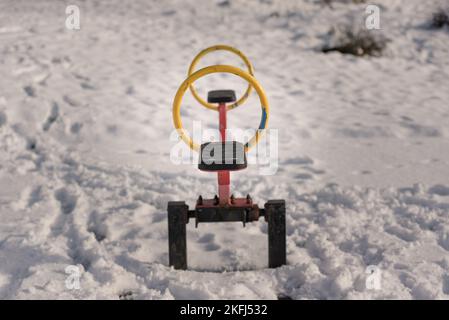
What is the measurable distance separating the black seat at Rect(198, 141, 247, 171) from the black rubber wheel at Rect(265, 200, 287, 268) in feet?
1.01

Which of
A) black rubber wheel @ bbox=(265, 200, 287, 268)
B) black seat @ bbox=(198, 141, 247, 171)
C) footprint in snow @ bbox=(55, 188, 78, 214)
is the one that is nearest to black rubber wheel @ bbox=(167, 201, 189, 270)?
black seat @ bbox=(198, 141, 247, 171)

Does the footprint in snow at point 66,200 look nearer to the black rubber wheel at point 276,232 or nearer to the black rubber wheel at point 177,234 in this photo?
the black rubber wheel at point 177,234

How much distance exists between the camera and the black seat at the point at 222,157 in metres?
2.70

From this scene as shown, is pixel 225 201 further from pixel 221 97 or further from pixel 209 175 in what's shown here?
pixel 209 175

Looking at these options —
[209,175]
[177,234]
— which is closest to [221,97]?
[177,234]

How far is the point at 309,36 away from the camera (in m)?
7.92

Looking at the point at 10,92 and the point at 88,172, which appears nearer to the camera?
the point at 88,172

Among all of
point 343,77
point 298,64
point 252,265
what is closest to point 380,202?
point 252,265

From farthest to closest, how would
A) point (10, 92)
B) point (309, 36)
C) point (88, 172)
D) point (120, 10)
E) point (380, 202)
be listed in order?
1. point (120, 10)
2. point (309, 36)
3. point (10, 92)
4. point (88, 172)
5. point (380, 202)

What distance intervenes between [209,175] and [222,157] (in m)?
1.62

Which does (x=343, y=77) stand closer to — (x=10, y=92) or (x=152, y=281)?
(x=10, y=92)

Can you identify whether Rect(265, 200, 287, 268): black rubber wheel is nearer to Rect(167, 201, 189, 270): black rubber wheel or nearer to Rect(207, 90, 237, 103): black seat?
Rect(167, 201, 189, 270): black rubber wheel

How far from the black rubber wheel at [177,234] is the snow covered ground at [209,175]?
7 cm
